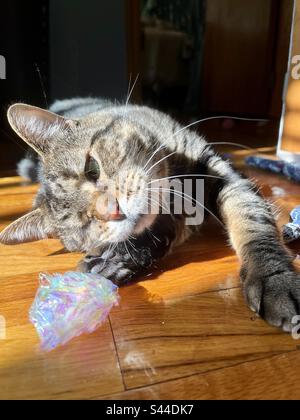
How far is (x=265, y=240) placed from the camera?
0.98 metres

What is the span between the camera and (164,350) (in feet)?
2.53

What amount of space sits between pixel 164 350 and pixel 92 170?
48cm

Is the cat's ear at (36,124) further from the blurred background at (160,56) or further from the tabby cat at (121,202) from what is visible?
the blurred background at (160,56)

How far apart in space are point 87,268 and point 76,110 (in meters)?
1.00

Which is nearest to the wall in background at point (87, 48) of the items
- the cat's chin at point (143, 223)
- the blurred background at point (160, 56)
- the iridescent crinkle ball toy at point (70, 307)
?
the blurred background at point (160, 56)

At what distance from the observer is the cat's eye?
3.43 feet

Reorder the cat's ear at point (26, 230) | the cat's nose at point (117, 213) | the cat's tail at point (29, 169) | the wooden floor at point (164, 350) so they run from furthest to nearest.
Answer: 1. the cat's tail at point (29, 169)
2. the cat's ear at point (26, 230)
3. the cat's nose at point (117, 213)
4. the wooden floor at point (164, 350)

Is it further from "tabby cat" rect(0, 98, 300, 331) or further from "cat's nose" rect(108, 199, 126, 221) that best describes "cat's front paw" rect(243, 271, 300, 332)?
"cat's nose" rect(108, 199, 126, 221)

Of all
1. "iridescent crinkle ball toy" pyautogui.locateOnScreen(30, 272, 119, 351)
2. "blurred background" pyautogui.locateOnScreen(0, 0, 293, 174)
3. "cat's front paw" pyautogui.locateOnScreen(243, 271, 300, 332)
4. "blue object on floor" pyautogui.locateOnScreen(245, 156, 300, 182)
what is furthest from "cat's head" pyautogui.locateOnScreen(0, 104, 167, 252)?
"blurred background" pyautogui.locateOnScreen(0, 0, 293, 174)

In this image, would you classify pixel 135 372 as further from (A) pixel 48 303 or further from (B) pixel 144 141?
(B) pixel 144 141

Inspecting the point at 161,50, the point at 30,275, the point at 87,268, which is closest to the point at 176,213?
the point at 87,268

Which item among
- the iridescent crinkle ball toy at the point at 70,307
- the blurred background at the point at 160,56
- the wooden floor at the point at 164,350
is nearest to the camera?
the wooden floor at the point at 164,350

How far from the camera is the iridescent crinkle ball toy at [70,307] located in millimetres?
813

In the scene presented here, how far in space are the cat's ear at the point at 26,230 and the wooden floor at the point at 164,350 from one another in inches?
4.3
